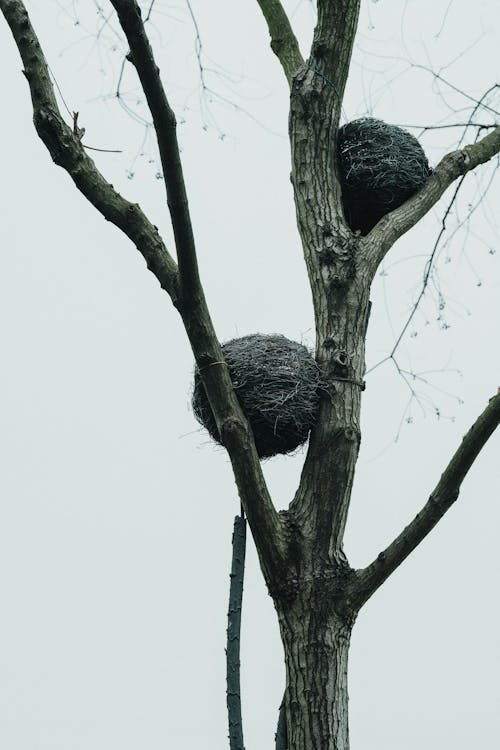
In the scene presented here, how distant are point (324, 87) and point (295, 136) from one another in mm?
216

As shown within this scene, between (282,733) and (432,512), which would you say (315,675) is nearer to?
(282,733)

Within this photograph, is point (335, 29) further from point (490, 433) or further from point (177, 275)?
point (490, 433)

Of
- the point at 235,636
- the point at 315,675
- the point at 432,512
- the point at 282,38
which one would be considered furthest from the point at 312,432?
the point at 282,38

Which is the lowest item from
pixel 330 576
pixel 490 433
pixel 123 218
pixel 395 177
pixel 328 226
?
pixel 330 576

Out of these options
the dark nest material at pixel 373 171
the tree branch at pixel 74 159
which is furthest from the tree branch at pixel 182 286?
the dark nest material at pixel 373 171

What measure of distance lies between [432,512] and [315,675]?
60cm

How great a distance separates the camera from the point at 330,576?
315 centimetres

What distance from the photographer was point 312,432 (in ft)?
11.5

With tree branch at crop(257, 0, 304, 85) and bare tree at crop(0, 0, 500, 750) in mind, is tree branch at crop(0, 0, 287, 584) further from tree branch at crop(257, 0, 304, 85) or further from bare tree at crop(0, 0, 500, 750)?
tree branch at crop(257, 0, 304, 85)

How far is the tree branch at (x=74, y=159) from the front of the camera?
3.18 metres

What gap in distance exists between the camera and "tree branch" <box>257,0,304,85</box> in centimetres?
442

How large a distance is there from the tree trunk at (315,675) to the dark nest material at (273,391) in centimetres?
68

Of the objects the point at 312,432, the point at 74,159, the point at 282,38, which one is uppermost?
the point at 282,38

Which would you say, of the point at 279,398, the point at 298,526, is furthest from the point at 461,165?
the point at 298,526
